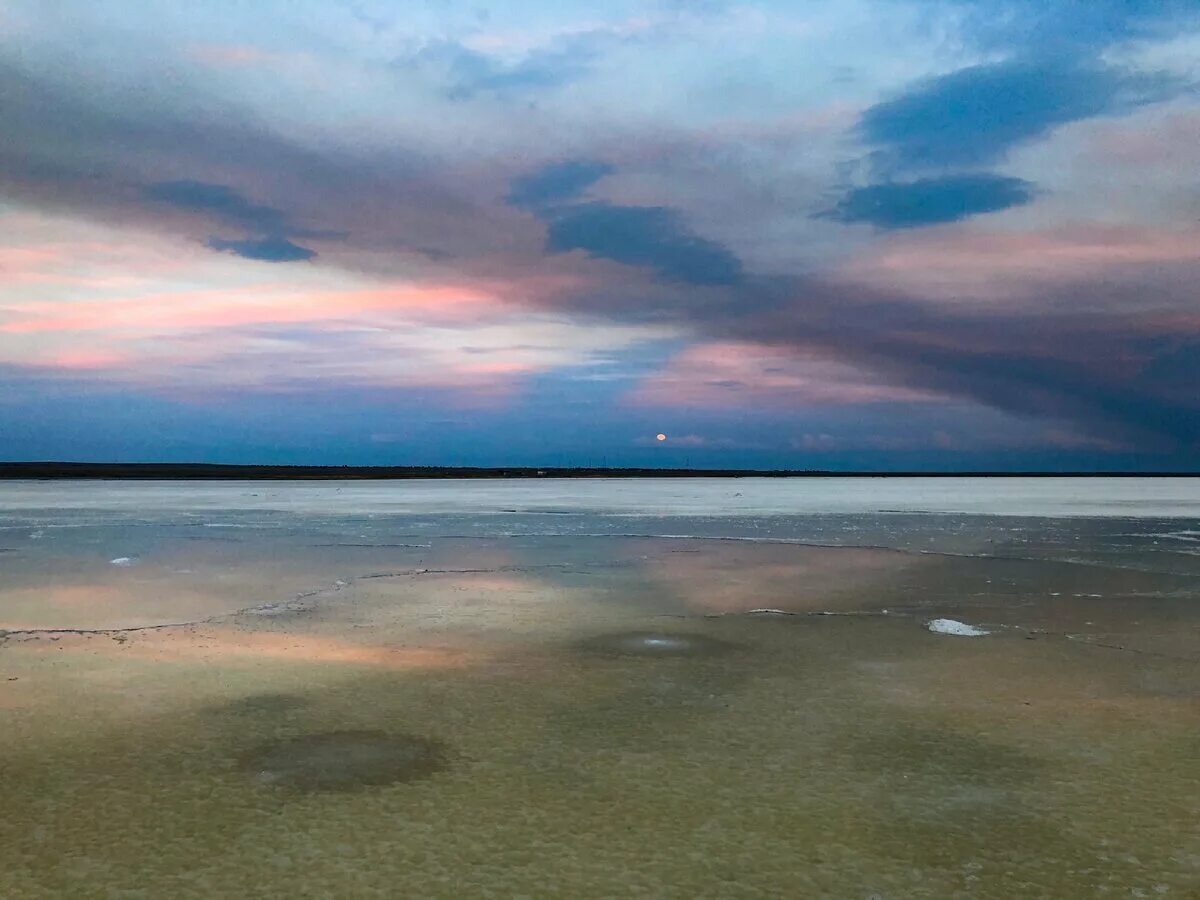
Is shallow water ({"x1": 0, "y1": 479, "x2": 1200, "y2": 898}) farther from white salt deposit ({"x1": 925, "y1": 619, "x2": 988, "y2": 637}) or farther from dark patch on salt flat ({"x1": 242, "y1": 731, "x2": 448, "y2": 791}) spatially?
white salt deposit ({"x1": 925, "y1": 619, "x2": 988, "y2": 637})

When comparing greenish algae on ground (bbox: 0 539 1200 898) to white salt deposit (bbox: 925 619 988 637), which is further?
white salt deposit (bbox: 925 619 988 637)

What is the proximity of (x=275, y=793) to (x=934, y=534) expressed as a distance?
2012cm

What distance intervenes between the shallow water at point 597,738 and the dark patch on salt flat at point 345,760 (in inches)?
0.9

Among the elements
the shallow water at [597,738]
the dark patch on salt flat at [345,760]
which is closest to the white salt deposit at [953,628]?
the shallow water at [597,738]

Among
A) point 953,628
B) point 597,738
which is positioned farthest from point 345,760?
point 953,628

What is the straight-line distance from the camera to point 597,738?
5652 millimetres

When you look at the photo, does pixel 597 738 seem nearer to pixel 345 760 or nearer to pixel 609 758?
pixel 609 758

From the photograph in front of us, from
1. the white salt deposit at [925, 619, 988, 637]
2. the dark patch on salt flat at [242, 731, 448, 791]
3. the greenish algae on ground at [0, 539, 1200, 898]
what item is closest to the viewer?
the greenish algae on ground at [0, 539, 1200, 898]

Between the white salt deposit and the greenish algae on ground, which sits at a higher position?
the white salt deposit

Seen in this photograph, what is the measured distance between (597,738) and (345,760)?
1436 mm

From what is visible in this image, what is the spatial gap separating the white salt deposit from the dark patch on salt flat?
5611 mm

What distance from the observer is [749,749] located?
17.9 ft

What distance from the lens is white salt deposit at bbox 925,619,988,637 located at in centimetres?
912

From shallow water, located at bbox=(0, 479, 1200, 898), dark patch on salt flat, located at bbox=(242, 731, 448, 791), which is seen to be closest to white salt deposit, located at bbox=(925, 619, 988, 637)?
A: shallow water, located at bbox=(0, 479, 1200, 898)
